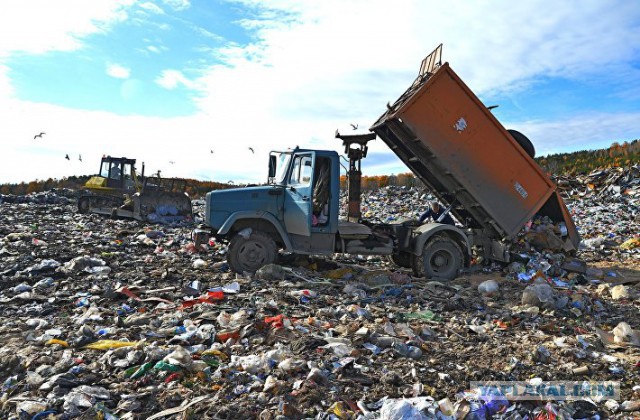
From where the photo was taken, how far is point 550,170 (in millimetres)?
21703

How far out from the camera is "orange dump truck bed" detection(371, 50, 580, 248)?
664 cm

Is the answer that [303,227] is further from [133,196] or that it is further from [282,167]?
[133,196]

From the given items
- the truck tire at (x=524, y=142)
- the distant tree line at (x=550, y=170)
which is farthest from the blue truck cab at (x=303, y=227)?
the distant tree line at (x=550, y=170)

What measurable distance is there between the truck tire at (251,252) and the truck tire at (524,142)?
3.94 meters

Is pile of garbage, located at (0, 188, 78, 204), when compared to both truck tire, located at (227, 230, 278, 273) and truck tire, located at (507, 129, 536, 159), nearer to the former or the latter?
truck tire, located at (227, 230, 278, 273)

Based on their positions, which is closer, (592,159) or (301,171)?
(301,171)

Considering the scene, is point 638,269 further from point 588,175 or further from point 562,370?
point 588,175

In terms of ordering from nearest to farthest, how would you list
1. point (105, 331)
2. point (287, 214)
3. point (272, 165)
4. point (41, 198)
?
point (105, 331) < point (287, 214) < point (272, 165) < point (41, 198)

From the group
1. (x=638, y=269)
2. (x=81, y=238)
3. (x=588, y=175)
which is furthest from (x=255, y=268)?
(x=588, y=175)

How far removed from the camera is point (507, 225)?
7176mm

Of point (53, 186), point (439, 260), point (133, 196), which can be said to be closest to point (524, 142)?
point (439, 260)

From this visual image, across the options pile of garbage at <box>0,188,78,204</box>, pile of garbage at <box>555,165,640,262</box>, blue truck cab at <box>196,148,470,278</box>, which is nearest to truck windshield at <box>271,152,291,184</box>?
blue truck cab at <box>196,148,470,278</box>

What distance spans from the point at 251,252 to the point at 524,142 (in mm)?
4387

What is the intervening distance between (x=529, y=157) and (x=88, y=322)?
6.10 m
